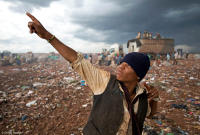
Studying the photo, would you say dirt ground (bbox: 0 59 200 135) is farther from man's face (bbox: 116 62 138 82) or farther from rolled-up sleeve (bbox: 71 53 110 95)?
rolled-up sleeve (bbox: 71 53 110 95)

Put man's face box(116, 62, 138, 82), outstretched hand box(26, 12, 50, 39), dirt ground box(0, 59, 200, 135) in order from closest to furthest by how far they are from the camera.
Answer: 1. outstretched hand box(26, 12, 50, 39)
2. man's face box(116, 62, 138, 82)
3. dirt ground box(0, 59, 200, 135)

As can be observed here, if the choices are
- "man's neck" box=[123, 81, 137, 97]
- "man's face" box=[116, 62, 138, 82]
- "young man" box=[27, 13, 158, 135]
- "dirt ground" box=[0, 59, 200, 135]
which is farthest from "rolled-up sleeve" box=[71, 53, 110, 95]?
"dirt ground" box=[0, 59, 200, 135]

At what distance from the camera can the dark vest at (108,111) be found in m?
1.07

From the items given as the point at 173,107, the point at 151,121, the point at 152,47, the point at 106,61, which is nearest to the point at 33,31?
Answer: the point at 151,121

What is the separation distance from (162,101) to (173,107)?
547 mm

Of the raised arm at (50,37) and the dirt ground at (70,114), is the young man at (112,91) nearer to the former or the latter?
the raised arm at (50,37)

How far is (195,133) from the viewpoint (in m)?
3.09

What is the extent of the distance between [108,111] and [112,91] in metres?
0.18

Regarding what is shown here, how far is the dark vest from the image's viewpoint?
1066 millimetres

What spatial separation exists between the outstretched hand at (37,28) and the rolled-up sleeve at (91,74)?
0.30m

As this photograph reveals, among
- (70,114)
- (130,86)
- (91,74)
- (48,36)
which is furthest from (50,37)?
(70,114)

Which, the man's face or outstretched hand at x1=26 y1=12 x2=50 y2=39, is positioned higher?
outstretched hand at x1=26 y1=12 x2=50 y2=39

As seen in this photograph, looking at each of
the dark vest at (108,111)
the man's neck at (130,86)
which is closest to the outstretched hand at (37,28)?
the dark vest at (108,111)

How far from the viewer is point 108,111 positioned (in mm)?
A: 1063
